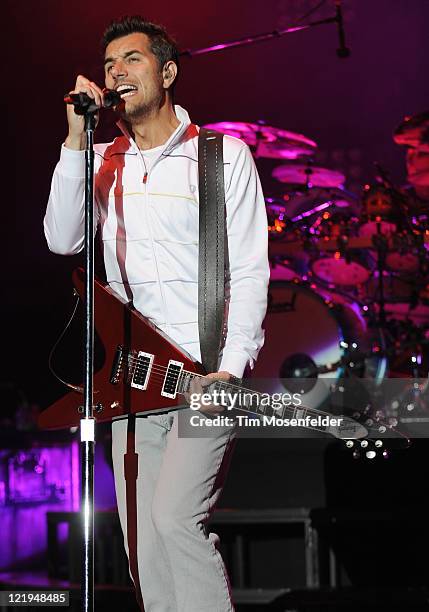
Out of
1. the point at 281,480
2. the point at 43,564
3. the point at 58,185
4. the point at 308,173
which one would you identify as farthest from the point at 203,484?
the point at 308,173

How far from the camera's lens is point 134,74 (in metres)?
2.88

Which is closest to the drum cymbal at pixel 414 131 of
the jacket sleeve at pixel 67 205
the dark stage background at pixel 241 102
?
the dark stage background at pixel 241 102

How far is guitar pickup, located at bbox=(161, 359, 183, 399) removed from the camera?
2643 mm

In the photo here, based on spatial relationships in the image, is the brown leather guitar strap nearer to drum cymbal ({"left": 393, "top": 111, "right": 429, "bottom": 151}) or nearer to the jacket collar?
the jacket collar

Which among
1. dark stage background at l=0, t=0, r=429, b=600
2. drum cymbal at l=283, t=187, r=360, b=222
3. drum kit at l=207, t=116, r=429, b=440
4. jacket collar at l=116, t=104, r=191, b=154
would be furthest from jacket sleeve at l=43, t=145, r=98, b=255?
drum cymbal at l=283, t=187, r=360, b=222

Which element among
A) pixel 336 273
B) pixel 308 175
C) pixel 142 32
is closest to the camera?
pixel 142 32

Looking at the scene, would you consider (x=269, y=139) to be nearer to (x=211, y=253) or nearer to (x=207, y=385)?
(x=211, y=253)

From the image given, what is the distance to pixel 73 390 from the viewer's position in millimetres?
2799

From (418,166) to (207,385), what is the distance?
475cm

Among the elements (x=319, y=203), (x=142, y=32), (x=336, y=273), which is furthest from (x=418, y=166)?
(x=142, y=32)

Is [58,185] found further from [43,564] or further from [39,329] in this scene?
[39,329]

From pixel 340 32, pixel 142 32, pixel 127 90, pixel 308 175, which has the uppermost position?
pixel 340 32

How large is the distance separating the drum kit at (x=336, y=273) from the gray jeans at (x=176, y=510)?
448 cm

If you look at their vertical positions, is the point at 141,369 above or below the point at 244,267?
below
